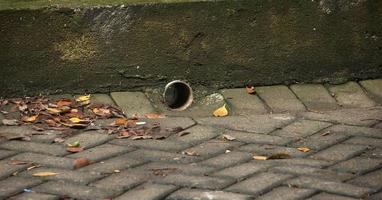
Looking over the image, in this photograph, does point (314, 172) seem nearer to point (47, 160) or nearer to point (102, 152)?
point (102, 152)

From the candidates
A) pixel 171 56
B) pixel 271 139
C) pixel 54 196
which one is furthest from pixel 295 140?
pixel 54 196

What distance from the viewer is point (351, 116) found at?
169 inches

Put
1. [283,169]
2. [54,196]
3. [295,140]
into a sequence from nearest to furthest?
1. [54,196]
2. [283,169]
3. [295,140]

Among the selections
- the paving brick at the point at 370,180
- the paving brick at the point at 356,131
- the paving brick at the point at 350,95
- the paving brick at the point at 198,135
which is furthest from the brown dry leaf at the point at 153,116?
the paving brick at the point at 370,180

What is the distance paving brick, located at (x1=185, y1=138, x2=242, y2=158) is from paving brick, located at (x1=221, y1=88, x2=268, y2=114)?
19.7 inches

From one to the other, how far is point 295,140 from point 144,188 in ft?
3.43

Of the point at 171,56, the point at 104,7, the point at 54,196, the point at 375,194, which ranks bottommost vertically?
the point at 375,194

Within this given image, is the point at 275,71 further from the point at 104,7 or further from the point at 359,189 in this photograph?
the point at 359,189

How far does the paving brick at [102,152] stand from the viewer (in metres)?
3.69

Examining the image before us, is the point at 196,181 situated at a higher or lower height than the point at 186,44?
lower

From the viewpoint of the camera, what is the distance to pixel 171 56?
452cm

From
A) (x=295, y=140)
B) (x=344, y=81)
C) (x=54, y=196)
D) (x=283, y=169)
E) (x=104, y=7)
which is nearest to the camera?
(x=54, y=196)

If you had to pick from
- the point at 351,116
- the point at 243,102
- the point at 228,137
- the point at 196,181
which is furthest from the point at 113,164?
the point at 351,116

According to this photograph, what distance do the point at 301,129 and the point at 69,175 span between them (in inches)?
55.2
